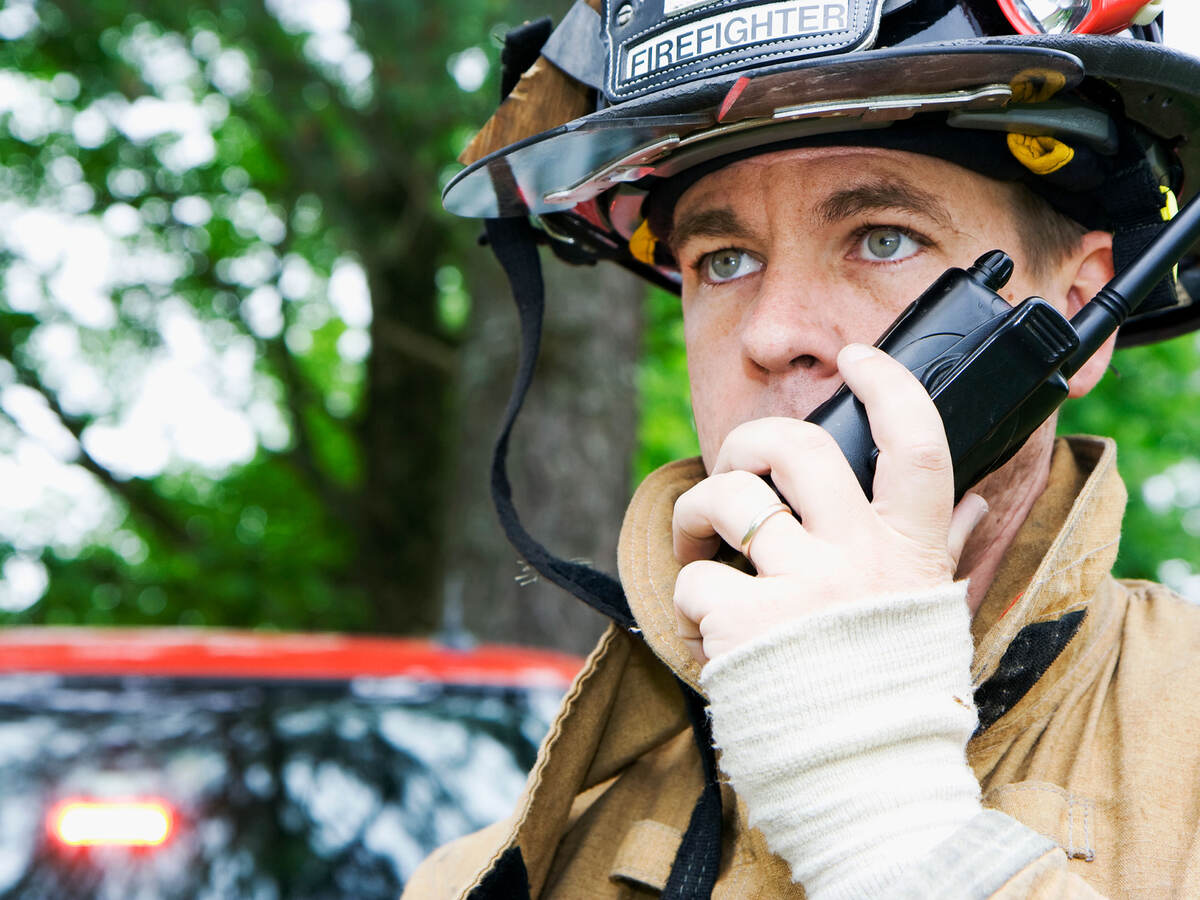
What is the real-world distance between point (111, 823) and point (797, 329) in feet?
6.73

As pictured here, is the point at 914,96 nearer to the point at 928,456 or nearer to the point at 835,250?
the point at 835,250

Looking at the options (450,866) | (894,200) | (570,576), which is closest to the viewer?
(894,200)

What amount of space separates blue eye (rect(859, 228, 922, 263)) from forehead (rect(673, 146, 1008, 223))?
0.13 ft

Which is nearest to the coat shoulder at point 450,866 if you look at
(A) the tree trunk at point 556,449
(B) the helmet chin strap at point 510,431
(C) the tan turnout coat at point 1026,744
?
(C) the tan turnout coat at point 1026,744

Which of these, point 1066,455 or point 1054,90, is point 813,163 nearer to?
point 1054,90

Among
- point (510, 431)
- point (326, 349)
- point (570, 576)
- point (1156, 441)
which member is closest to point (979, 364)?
point (570, 576)

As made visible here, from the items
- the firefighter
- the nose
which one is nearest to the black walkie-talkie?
the firefighter

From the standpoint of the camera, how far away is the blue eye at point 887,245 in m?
1.59

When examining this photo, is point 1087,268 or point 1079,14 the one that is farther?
point 1087,268

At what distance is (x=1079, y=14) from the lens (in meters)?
1.54

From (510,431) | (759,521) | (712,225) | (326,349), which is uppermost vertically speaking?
(712,225)

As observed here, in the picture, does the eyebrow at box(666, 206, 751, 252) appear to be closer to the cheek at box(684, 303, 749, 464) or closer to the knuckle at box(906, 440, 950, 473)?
the cheek at box(684, 303, 749, 464)

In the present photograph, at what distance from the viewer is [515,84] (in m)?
2.13

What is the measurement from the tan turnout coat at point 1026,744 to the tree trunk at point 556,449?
314cm
